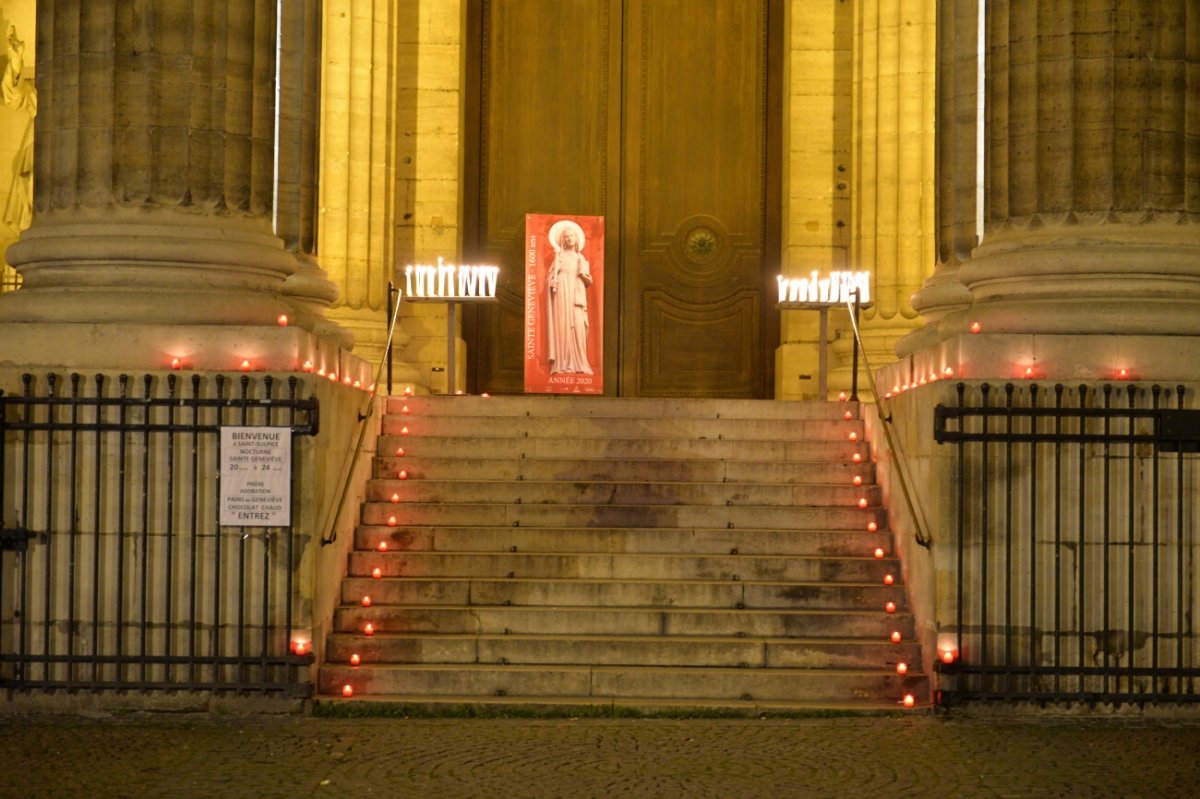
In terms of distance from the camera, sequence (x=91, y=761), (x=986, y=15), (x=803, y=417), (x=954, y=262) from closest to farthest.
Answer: (x=91, y=761), (x=986, y=15), (x=954, y=262), (x=803, y=417)

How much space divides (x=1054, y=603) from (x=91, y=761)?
5577mm

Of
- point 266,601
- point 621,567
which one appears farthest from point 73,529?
point 621,567

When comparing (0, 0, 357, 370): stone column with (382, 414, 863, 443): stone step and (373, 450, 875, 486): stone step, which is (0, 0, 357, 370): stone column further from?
(382, 414, 863, 443): stone step

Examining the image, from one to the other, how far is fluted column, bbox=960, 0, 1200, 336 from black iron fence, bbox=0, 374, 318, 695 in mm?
4819

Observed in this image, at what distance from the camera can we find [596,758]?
915 centimetres

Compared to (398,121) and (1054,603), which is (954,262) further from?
(398,121)

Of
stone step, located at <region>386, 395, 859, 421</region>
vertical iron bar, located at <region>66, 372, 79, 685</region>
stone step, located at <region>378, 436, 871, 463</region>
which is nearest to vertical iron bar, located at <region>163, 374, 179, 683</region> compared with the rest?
vertical iron bar, located at <region>66, 372, 79, 685</region>

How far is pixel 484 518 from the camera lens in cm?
1249

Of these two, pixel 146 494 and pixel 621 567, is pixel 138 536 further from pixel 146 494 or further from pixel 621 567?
pixel 621 567

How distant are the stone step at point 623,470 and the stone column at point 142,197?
2.17m

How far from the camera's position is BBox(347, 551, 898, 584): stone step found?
11867mm

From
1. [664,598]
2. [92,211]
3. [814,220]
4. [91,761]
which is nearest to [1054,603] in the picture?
[664,598]

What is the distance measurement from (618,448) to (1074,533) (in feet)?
13.0

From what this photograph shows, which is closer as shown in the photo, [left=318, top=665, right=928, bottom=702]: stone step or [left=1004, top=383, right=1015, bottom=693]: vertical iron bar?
[left=1004, top=383, right=1015, bottom=693]: vertical iron bar
